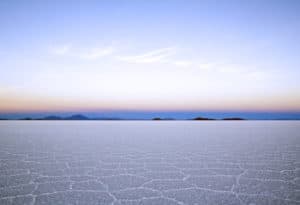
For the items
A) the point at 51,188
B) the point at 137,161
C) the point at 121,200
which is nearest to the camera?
the point at 121,200

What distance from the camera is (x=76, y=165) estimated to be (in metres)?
3.44

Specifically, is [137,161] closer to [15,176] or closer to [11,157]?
[15,176]

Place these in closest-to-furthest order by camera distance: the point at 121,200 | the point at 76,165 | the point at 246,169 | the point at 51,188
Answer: the point at 121,200 → the point at 51,188 → the point at 246,169 → the point at 76,165

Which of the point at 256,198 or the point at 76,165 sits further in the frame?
the point at 76,165

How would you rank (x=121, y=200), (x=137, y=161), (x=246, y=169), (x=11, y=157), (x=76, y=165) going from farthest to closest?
(x=11, y=157)
(x=137, y=161)
(x=76, y=165)
(x=246, y=169)
(x=121, y=200)

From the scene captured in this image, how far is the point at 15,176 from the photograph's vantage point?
2791 mm

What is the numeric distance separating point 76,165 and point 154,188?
1573 mm

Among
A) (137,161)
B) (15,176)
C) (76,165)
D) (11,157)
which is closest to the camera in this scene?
(15,176)

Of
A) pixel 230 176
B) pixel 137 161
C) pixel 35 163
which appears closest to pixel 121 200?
pixel 230 176

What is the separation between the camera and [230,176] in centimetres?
282

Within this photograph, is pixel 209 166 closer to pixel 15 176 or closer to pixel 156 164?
pixel 156 164

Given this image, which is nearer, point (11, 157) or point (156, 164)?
point (156, 164)

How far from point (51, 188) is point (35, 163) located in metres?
1.46

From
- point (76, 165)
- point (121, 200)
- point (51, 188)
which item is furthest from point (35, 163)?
point (121, 200)
